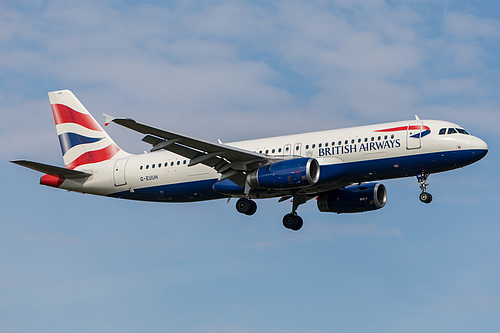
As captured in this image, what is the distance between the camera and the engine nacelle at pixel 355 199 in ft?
152

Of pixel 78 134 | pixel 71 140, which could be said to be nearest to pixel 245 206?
pixel 78 134

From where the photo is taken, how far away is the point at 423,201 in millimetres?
40844

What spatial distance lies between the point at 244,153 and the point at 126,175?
8842 millimetres

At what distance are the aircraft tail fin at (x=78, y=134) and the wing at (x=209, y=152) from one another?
8604mm

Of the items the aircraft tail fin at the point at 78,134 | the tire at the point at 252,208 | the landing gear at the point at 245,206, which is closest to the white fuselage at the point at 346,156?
the tire at the point at 252,208

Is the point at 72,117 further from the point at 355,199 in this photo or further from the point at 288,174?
the point at 355,199

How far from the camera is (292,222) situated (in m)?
46.9

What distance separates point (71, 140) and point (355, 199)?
17.3 m

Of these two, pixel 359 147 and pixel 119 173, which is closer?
pixel 359 147

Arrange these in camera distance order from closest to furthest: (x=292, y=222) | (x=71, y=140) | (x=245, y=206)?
(x=245, y=206) < (x=292, y=222) < (x=71, y=140)

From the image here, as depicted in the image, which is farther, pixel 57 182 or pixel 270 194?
pixel 57 182

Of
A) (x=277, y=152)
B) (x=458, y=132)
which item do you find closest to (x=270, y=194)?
(x=277, y=152)

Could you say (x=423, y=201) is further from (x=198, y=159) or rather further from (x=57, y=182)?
(x=57, y=182)

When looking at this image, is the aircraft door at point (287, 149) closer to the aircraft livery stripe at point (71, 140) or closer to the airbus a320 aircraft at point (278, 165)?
the airbus a320 aircraft at point (278, 165)
